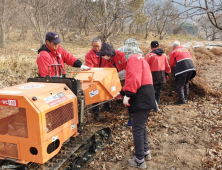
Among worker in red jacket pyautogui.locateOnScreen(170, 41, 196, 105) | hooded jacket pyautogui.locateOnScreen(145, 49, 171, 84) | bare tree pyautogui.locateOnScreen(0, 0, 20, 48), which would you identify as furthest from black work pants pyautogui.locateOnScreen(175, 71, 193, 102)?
bare tree pyautogui.locateOnScreen(0, 0, 20, 48)

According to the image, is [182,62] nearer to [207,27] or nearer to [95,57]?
[95,57]

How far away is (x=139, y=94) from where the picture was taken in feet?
10.5

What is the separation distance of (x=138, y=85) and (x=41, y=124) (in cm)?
153

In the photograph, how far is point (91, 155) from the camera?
3.89 metres

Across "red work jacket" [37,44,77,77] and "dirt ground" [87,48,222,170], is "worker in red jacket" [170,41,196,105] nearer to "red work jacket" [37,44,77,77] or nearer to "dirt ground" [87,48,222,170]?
"dirt ground" [87,48,222,170]

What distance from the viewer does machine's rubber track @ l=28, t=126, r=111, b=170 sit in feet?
9.39

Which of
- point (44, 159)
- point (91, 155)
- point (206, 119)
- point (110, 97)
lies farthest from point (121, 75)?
point (44, 159)

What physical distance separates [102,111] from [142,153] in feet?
8.48

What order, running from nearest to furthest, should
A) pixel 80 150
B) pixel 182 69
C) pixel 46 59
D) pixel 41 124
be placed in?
pixel 41 124, pixel 80 150, pixel 46 59, pixel 182 69

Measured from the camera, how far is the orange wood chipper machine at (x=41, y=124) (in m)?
2.49

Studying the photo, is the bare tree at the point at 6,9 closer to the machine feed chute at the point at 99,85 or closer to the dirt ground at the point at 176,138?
the machine feed chute at the point at 99,85

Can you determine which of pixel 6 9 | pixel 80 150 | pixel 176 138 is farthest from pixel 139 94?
pixel 6 9

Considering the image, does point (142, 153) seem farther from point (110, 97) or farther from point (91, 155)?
point (110, 97)

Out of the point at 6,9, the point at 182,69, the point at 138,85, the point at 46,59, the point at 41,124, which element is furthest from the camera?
the point at 6,9
